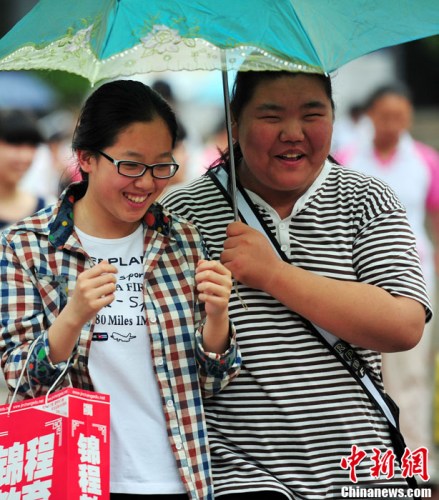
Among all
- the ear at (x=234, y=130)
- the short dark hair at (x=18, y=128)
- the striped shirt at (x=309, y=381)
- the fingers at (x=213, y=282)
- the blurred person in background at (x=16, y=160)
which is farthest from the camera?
the short dark hair at (x=18, y=128)

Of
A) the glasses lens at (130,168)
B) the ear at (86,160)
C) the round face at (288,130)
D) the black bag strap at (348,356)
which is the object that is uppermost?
the round face at (288,130)

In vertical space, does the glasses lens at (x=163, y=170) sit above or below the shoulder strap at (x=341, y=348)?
above

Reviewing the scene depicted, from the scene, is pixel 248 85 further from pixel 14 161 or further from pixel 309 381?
pixel 14 161

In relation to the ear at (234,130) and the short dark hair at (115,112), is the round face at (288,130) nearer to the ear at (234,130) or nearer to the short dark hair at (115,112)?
the ear at (234,130)

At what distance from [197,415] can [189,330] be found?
0.87 ft

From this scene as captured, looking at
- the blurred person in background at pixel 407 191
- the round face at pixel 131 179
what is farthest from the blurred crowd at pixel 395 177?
the round face at pixel 131 179

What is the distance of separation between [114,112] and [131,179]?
241 millimetres

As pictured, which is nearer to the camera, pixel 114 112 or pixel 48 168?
pixel 114 112

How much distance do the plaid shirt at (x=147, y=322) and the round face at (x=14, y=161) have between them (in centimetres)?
349

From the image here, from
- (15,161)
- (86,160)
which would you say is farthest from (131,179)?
(15,161)

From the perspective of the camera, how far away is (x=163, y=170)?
3412mm

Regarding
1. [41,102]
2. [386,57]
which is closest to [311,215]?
[41,102]

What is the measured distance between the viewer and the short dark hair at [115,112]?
3443mm

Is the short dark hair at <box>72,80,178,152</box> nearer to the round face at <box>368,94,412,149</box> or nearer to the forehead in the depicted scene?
the forehead
